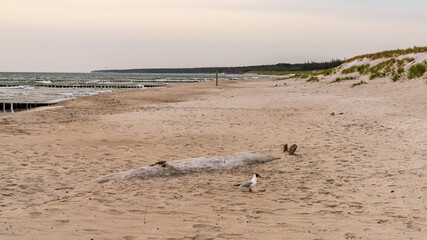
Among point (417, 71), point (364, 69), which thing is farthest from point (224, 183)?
point (364, 69)

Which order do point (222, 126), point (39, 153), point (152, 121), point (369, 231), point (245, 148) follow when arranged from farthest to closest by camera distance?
point (152, 121) → point (222, 126) → point (245, 148) → point (39, 153) → point (369, 231)

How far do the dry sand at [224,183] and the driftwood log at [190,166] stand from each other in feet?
0.78

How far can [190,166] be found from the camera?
7.56m

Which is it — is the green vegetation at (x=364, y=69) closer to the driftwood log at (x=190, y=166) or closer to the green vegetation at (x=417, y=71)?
the green vegetation at (x=417, y=71)

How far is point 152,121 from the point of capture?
14789 mm

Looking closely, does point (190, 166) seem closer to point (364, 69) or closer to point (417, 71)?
point (417, 71)

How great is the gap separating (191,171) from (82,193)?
211cm

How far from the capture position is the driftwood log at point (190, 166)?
23.1 feet

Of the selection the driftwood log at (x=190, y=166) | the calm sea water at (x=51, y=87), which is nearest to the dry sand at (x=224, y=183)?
the driftwood log at (x=190, y=166)

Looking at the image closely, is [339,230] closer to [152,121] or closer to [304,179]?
[304,179]

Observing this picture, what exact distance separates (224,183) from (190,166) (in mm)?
1040

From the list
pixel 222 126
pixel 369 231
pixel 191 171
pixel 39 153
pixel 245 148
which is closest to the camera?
pixel 369 231

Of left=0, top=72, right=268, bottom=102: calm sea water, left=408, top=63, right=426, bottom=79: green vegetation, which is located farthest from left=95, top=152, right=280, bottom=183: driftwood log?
left=0, top=72, right=268, bottom=102: calm sea water

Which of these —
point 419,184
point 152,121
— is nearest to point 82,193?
point 419,184
